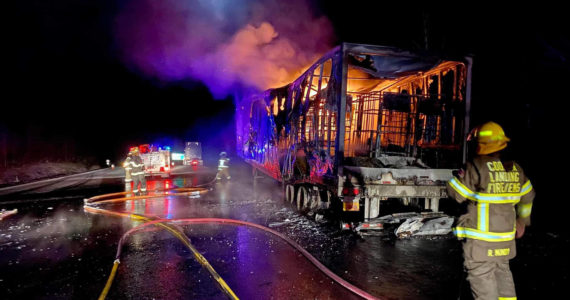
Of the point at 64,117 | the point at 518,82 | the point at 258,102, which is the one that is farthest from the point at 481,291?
the point at 64,117

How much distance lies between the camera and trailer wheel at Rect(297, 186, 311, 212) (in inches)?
286

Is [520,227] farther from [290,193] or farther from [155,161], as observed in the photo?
[155,161]

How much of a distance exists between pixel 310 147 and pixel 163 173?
11.6 m

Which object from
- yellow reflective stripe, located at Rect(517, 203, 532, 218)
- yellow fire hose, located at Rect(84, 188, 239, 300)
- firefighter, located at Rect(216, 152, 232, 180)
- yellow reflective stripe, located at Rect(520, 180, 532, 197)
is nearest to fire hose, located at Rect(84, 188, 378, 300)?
yellow fire hose, located at Rect(84, 188, 239, 300)

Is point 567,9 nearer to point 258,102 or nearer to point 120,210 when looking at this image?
point 258,102

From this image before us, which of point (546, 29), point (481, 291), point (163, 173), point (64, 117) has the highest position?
point (546, 29)

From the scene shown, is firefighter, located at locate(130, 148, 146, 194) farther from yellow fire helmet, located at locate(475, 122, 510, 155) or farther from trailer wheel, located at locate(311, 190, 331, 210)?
yellow fire helmet, located at locate(475, 122, 510, 155)

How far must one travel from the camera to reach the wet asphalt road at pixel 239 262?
11.4ft

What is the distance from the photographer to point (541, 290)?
3516 millimetres

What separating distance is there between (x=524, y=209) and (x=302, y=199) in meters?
5.25

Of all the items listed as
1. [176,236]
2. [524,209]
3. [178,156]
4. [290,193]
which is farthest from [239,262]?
[178,156]

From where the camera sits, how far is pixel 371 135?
6434mm

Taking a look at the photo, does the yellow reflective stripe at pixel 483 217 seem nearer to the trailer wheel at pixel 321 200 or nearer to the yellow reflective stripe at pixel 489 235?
the yellow reflective stripe at pixel 489 235

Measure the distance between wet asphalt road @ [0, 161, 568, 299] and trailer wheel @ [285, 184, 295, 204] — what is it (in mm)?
1173
